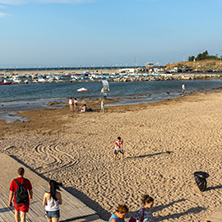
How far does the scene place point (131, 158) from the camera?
12.4 m

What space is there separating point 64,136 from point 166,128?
6.79 metres

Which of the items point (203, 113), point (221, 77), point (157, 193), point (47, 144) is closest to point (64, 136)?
point (47, 144)

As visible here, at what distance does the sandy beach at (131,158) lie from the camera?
8.55 metres

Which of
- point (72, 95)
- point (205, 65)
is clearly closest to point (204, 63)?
point (205, 65)

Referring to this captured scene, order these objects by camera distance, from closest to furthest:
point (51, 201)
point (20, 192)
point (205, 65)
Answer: point (51, 201)
point (20, 192)
point (205, 65)

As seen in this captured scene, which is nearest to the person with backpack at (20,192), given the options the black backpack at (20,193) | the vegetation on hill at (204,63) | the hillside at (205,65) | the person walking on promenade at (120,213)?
the black backpack at (20,193)

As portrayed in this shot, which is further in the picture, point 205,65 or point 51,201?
point 205,65

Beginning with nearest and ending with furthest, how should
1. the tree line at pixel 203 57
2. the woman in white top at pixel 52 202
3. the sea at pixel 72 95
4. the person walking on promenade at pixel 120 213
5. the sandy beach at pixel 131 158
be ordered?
the person walking on promenade at pixel 120 213 < the woman in white top at pixel 52 202 < the sandy beach at pixel 131 158 < the sea at pixel 72 95 < the tree line at pixel 203 57

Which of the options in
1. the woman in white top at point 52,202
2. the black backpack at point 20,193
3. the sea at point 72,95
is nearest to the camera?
the woman in white top at point 52,202

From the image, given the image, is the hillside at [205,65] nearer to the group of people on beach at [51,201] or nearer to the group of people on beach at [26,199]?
the group of people on beach at [51,201]

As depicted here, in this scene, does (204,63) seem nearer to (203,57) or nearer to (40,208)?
(203,57)

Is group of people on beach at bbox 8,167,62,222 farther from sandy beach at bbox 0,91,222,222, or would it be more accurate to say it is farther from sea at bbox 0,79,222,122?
sea at bbox 0,79,222,122

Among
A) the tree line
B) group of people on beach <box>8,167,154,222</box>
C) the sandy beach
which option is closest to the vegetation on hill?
the tree line

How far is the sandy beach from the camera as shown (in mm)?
8555
